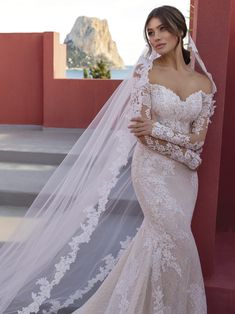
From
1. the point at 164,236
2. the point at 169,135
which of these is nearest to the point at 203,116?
the point at 169,135

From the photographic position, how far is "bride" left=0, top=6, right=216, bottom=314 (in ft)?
6.88

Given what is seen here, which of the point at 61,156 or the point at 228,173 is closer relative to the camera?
the point at 228,173

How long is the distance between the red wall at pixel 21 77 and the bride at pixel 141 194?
473 cm

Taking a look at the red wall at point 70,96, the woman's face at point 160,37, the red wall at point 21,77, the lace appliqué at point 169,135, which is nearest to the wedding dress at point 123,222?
the lace appliqué at point 169,135

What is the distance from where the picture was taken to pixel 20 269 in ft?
8.59

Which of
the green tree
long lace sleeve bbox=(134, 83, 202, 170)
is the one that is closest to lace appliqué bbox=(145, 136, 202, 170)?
long lace sleeve bbox=(134, 83, 202, 170)

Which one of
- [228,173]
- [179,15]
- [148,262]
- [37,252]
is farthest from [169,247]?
[228,173]

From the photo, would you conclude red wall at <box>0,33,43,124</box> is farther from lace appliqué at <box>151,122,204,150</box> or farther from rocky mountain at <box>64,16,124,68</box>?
rocky mountain at <box>64,16,124,68</box>

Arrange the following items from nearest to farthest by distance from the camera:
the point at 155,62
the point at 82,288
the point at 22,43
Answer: the point at 155,62 < the point at 82,288 < the point at 22,43

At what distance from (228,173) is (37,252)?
1.77 metres

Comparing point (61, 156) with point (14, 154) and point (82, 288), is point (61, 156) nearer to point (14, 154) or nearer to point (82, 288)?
point (14, 154)

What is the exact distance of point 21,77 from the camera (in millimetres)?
7125

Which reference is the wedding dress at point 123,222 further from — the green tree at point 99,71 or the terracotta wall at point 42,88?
the green tree at point 99,71

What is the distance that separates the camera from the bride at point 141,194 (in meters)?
2.10
